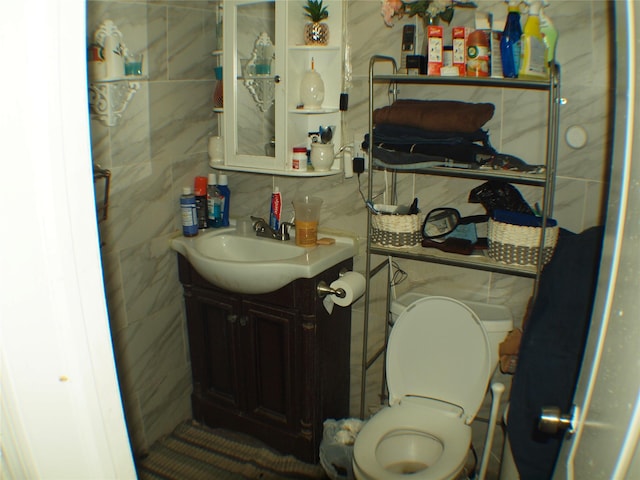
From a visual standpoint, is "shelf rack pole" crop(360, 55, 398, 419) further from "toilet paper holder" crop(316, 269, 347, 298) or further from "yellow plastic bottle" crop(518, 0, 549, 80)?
"yellow plastic bottle" crop(518, 0, 549, 80)

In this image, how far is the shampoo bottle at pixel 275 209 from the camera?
7.49ft

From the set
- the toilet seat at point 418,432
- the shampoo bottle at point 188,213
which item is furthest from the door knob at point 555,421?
the shampoo bottle at point 188,213

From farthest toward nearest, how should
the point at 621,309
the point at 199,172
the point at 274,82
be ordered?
the point at 199,172
the point at 274,82
the point at 621,309

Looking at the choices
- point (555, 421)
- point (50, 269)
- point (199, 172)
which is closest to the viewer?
point (50, 269)

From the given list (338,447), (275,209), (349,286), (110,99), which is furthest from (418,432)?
(110,99)

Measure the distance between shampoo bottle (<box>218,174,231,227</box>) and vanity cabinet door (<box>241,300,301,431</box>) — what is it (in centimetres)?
48

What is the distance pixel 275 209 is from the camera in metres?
2.29

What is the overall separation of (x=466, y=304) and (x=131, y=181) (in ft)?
4.64

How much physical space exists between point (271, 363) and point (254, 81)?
1.19 m

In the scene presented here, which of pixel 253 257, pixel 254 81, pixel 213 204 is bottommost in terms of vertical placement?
pixel 253 257

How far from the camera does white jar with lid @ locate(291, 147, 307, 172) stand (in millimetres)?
2104

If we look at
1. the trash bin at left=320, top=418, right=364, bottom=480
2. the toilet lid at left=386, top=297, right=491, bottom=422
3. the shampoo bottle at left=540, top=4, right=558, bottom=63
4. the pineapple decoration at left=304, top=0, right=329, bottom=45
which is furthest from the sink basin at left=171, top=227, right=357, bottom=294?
the shampoo bottle at left=540, top=4, right=558, bottom=63

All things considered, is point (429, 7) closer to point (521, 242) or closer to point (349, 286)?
point (521, 242)

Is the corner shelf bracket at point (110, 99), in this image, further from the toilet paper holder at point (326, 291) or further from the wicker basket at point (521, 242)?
the wicker basket at point (521, 242)
